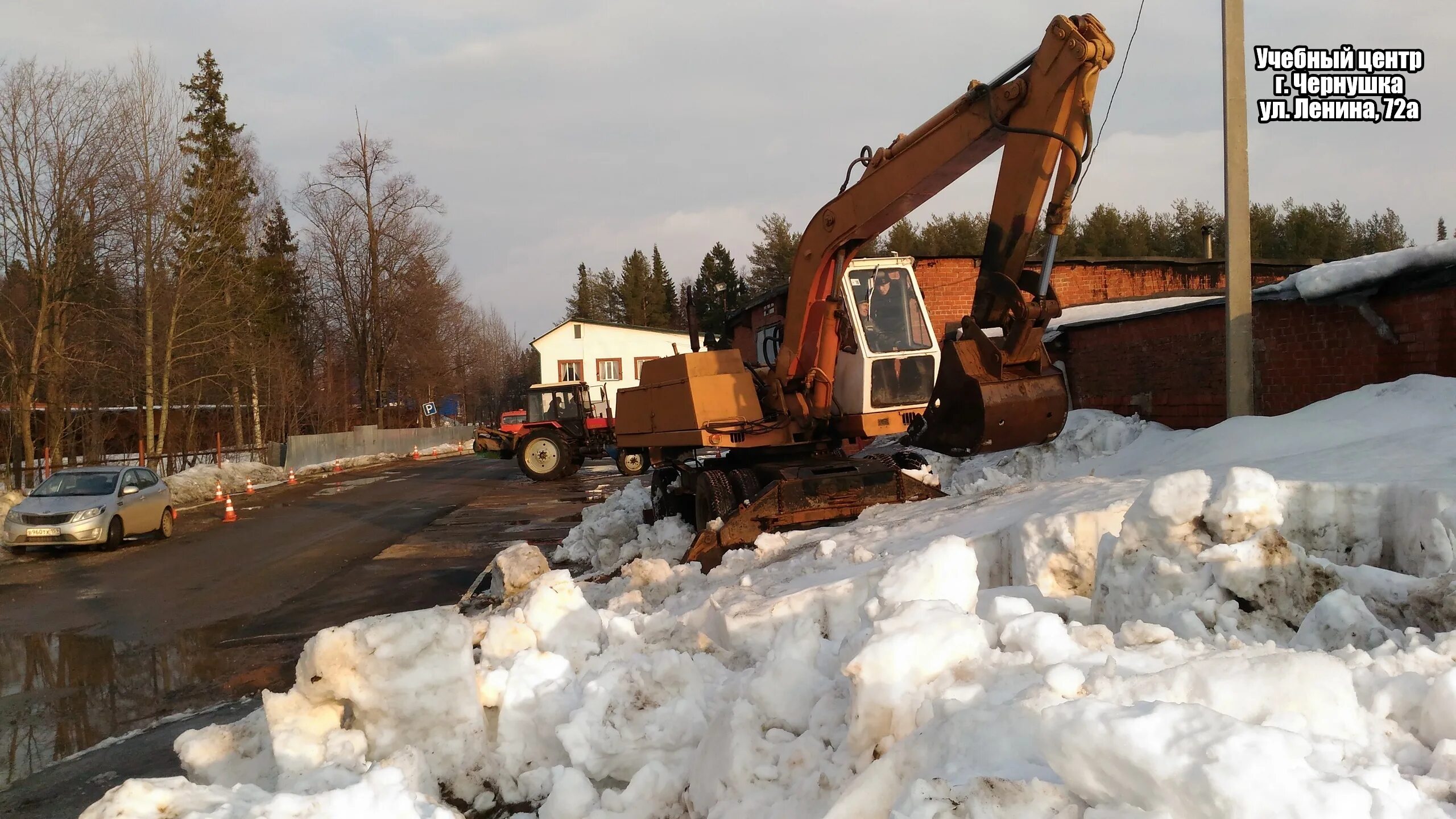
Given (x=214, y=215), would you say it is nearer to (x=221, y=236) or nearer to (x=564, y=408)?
(x=221, y=236)

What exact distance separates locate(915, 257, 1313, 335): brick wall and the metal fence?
23.0m

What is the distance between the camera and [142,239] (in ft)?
85.6

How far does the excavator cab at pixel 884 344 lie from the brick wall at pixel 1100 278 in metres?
13.7

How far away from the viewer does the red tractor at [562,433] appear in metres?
26.1

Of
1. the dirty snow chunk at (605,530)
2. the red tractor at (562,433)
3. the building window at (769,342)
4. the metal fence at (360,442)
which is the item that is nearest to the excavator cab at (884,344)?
the building window at (769,342)

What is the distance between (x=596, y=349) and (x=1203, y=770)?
55.0 m

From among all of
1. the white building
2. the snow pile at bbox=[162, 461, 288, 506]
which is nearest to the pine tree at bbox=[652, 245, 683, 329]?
the white building

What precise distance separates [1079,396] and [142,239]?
24.9 meters

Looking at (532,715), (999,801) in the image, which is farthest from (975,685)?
(532,715)

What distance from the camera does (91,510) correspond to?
1492cm

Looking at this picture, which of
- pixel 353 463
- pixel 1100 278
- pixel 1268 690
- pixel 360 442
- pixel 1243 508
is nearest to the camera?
pixel 1268 690

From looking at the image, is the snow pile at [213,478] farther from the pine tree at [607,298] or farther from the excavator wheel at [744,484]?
the pine tree at [607,298]

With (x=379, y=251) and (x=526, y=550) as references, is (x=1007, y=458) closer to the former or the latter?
(x=526, y=550)

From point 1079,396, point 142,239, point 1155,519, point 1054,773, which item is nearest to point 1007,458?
point 1079,396
